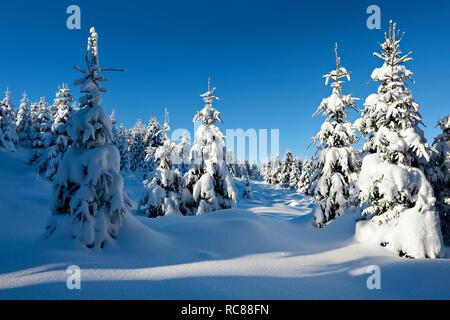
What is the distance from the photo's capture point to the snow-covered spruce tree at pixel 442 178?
14.6 metres

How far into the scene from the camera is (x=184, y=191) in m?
25.6

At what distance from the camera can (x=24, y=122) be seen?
7038cm

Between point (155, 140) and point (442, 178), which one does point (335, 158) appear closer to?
point (442, 178)

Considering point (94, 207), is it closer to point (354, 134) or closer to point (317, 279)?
point (317, 279)

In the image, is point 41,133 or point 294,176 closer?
point 41,133

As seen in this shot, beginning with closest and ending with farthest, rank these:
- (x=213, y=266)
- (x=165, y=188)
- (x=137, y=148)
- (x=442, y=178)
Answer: (x=213, y=266)
(x=442, y=178)
(x=165, y=188)
(x=137, y=148)

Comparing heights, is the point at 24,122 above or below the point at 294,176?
above

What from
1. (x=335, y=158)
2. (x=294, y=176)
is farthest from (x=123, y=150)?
(x=335, y=158)

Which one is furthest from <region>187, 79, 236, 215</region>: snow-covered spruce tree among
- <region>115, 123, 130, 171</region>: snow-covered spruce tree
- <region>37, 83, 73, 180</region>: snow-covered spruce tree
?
<region>115, 123, 130, 171</region>: snow-covered spruce tree

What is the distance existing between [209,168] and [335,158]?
31.3 ft

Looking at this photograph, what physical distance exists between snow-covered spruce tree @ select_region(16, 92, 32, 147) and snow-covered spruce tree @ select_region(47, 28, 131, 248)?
67.8 metres

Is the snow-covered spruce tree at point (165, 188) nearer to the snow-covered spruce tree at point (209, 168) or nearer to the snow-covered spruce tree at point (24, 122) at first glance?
the snow-covered spruce tree at point (209, 168)

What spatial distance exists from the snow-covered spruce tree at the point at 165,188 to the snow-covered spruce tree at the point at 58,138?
11360 millimetres
